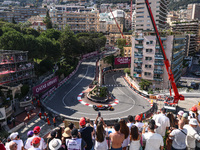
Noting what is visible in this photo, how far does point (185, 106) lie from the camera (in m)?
31.3

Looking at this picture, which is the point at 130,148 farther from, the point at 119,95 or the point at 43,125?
the point at 119,95

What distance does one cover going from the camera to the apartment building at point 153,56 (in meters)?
41.8

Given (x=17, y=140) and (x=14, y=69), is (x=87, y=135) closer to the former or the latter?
(x=17, y=140)

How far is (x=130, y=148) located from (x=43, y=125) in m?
17.5

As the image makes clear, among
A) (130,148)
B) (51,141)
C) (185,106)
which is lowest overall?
(185,106)

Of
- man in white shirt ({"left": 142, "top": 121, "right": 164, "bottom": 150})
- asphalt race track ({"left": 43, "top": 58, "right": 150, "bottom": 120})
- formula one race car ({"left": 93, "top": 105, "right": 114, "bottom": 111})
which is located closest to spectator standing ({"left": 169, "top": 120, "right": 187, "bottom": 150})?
man in white shirt ({"left": 142, "top": 121, "right": 164, "bottom": 150})

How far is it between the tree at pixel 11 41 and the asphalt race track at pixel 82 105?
1360cm

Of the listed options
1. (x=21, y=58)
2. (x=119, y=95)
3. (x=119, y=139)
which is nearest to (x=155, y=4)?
(x=119, y=95)

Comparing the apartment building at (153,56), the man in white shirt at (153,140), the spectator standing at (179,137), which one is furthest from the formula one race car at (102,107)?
the apartment building at (153,56)

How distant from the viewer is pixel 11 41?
36.9 meters

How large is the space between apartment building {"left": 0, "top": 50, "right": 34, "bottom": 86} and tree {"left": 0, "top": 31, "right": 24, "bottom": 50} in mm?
6102

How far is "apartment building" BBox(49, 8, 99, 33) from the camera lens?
106 m

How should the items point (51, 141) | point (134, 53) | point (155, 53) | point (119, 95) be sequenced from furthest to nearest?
point (134, 53) < point (155, 53) < point (119, 95) < point (51, 141)

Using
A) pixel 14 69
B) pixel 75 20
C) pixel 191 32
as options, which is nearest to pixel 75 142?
pixel 14 69
